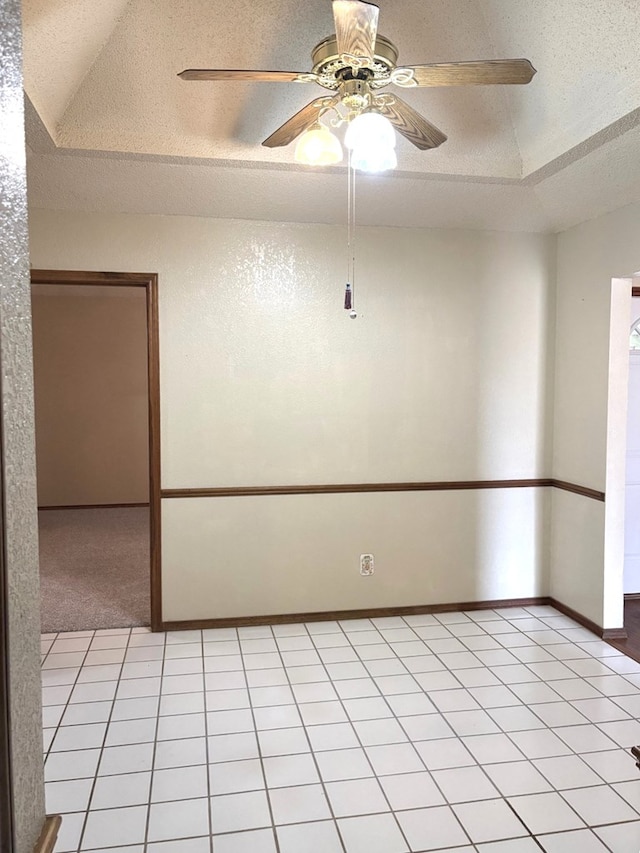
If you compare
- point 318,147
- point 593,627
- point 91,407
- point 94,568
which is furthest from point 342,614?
point 91,407

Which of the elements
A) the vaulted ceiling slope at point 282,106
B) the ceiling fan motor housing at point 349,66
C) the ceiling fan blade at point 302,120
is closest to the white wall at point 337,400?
the vaulted ceiling slope at point 282,106

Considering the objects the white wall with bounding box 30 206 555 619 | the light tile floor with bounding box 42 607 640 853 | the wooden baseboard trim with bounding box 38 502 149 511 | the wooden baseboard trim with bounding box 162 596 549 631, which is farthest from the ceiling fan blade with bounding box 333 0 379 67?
the wooden baseboard trim with bounding box 38 502 149 511

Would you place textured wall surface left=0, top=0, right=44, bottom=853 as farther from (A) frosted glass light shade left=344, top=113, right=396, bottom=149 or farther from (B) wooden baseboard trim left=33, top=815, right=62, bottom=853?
(A) frosted glass light shade left=344, top=113, right=396, bottom=149

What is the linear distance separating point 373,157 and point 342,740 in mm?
2114

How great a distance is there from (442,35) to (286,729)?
9.04 feet

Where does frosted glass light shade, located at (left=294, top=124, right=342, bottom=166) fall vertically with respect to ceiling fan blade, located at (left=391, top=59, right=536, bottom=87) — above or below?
below

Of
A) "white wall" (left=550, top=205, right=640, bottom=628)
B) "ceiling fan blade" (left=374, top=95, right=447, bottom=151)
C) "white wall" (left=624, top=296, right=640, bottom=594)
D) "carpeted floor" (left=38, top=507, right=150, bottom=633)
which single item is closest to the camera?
"ceiling fan blade" (left=374, top=95, right=447, bottom=151)

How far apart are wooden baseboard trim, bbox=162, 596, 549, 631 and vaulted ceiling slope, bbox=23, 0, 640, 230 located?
7.52 feet

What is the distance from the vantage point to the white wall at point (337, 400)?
349 cm

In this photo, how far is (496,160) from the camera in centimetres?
292

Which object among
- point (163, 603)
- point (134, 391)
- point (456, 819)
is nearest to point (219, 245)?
point (163, 603)

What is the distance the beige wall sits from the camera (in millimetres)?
6562

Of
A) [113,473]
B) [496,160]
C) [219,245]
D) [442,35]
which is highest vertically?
[442,35]

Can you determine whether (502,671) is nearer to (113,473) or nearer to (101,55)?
(101,55)
